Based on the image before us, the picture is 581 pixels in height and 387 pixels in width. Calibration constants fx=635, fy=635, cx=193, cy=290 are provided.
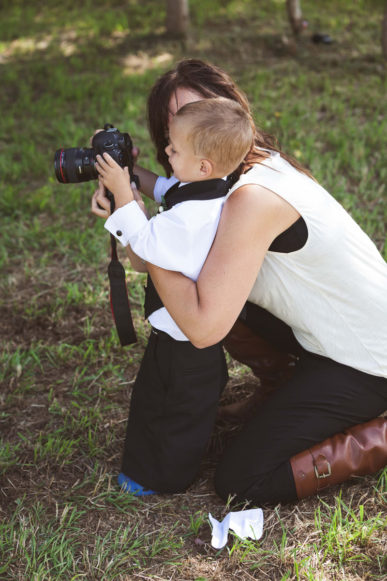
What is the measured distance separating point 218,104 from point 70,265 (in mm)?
1859

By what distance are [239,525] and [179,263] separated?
84cm

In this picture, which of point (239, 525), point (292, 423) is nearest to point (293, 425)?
point (292, 423)

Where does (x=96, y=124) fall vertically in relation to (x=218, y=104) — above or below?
below

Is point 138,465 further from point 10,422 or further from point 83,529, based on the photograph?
point 10,422

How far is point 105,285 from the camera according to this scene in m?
3.20

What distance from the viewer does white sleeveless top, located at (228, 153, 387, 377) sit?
1.91 meters

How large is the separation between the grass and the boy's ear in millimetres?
596

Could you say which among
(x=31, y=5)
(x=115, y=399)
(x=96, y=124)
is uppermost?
(x=31, y=5)

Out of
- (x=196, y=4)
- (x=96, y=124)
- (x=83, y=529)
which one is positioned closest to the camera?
(x=83, y=529)

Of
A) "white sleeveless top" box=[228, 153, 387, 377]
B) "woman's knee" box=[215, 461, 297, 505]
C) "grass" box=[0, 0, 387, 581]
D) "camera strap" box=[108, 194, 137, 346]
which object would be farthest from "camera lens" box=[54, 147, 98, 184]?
"woman's knee" box=[215, 461, 297, 505]

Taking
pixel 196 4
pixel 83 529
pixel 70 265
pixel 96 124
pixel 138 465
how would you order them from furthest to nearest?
pixel 196 4 → pixel 96 124 → pixel 70 265 → pixel 138 465 → pixel 83 529

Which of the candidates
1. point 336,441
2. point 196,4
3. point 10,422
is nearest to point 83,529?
point 10,422

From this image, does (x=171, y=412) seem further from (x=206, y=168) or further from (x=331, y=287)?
(x=206, y=168)

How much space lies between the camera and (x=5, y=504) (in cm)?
208
